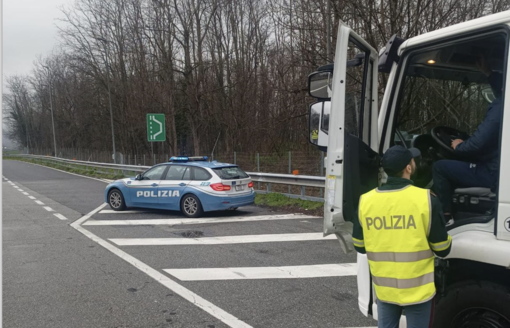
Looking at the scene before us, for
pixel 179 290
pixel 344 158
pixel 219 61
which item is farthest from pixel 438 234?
pixel 219 61

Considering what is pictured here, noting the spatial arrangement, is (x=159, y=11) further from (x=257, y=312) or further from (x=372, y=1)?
(x=257, y=312)

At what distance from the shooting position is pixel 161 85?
2984 cm

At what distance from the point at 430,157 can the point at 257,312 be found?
2.44m

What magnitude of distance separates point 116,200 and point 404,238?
11006 mm

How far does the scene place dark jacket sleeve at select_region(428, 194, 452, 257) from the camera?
260cm

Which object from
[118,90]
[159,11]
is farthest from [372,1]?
[118,90]

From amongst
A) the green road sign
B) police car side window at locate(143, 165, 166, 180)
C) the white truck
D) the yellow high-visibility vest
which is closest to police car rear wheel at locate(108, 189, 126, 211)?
police car side window at locate(143, 165, 166, 180)

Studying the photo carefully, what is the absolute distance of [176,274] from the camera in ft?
20.0

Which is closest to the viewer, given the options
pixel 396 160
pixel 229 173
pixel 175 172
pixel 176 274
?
pixel 396 160

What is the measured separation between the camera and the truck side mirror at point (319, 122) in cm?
356

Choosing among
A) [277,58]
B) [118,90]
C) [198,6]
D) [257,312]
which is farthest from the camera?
[118,90]

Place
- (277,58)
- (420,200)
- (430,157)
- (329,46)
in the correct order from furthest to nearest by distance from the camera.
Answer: (277,58) < (329,46) < (430,157) < (420,200)

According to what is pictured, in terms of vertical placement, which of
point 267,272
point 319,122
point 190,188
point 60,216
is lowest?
point 60,216

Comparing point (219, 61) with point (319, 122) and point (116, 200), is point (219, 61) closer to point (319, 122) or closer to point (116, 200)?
point (116, 200)
